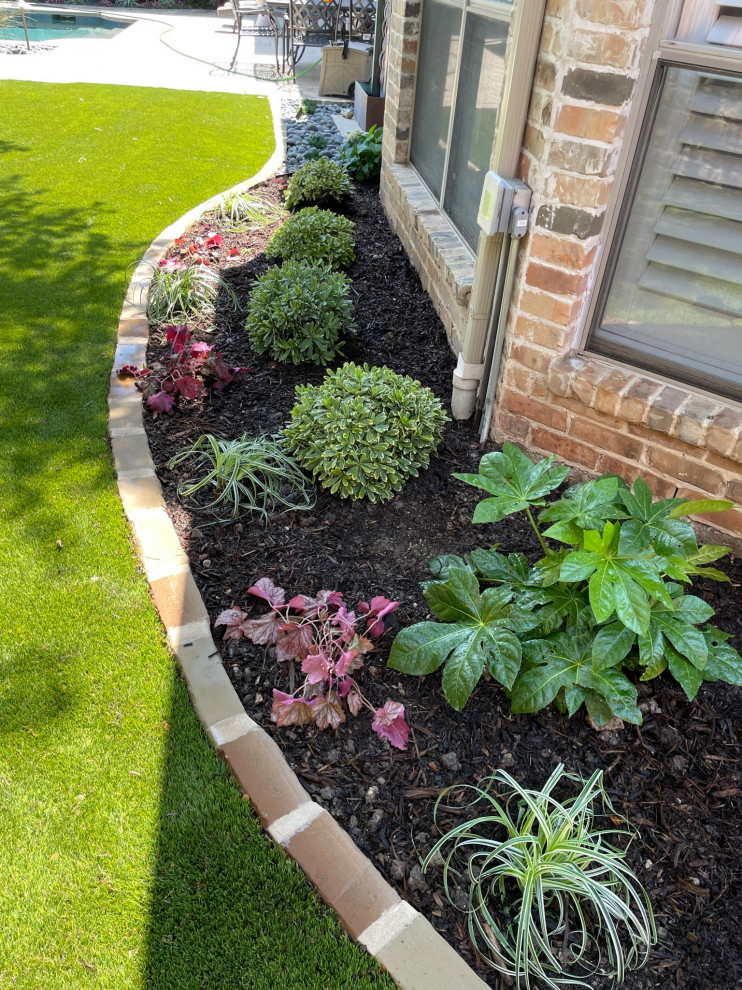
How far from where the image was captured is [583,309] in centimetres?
270

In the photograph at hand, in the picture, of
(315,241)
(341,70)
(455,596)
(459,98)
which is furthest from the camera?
(341,70)

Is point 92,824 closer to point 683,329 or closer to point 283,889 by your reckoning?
point 283,889

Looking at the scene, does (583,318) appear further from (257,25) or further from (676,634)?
(257,25)

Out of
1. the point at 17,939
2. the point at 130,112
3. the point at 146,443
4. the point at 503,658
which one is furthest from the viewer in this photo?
the point at 130,112

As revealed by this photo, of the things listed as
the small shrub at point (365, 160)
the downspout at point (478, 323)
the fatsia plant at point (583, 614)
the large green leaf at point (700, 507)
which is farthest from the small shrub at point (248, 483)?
the small shrub at point (365, 160)

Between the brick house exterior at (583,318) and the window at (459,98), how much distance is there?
1110mm

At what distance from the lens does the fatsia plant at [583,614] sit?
195cm

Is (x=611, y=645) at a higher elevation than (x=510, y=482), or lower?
lower

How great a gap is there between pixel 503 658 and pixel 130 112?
28.8 feet

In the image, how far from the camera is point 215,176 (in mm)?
6719

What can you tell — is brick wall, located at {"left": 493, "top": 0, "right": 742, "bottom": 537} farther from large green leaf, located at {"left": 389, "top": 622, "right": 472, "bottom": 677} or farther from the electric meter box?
large green leaf, located at {"left": 389, "top": 622, "right": 472, "bottom": 677}

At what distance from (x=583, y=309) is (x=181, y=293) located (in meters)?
2.59

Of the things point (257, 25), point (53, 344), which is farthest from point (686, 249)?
point (257, 25)

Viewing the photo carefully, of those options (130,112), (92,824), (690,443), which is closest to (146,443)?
(92,824)
